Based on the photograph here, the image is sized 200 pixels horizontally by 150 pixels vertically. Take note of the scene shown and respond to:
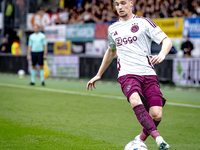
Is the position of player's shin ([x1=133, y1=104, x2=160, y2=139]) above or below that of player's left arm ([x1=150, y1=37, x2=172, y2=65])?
below

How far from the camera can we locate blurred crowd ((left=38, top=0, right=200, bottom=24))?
68.7 feet

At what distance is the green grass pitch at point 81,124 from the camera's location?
17.5ft

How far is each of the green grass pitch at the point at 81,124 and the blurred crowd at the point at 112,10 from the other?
1126 centimetres

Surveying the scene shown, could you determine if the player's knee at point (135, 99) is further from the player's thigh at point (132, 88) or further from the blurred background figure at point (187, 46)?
the blurred background figure at point (187, 46)

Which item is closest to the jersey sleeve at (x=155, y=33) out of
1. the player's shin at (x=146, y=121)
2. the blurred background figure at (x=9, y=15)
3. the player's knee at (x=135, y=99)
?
the player's knee at (x=135, y=99)

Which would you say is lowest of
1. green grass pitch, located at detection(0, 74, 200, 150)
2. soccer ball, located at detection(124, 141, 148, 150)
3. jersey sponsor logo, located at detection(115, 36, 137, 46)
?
green grass pitch, located at detection(0, 74, 200, 150)

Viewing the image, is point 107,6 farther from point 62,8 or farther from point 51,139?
point 51,139

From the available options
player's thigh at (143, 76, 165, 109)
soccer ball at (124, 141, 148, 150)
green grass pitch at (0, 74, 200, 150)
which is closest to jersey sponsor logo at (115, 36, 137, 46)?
player's thigh at (143, 76, 165, 109)

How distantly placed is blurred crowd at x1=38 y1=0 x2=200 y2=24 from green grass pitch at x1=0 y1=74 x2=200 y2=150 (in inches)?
443

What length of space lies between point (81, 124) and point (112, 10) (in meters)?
19.5

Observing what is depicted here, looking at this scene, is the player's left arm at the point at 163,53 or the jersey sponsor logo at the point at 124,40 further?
the jersey sponsor logo at the point at 124,40

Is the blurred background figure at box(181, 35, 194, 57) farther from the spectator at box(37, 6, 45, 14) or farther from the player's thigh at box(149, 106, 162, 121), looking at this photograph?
the spectator at box(37, 6, 45, 14)

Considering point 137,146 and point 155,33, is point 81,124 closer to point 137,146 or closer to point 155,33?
point 137,146

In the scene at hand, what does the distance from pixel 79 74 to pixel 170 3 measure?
7.43 metres
